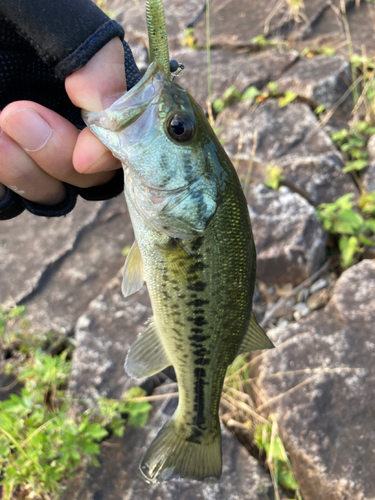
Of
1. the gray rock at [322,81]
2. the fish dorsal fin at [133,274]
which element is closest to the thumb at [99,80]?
the fish dorsal fin at [133,274]

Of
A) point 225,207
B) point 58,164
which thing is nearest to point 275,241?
point 225,207

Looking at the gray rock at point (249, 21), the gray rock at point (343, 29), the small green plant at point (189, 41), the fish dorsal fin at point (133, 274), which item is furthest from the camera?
the small green plant at point (189, 41)

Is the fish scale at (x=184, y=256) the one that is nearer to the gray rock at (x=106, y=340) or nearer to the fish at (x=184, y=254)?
the fish at (x=184, y=254)

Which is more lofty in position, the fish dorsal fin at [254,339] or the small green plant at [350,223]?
the fish dorsal fin at [254,339]

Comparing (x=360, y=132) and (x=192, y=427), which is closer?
(x=192, y=427)

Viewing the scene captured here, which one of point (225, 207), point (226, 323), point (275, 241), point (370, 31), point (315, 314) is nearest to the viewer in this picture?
point (225, 207)

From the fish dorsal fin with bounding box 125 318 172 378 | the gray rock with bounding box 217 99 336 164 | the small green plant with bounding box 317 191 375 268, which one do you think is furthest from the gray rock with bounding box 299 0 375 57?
the fish dorsal fin with bounding box 125 318 172 378

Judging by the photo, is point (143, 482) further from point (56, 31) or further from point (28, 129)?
point (56, 31)

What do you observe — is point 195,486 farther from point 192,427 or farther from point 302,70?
point 302,70
